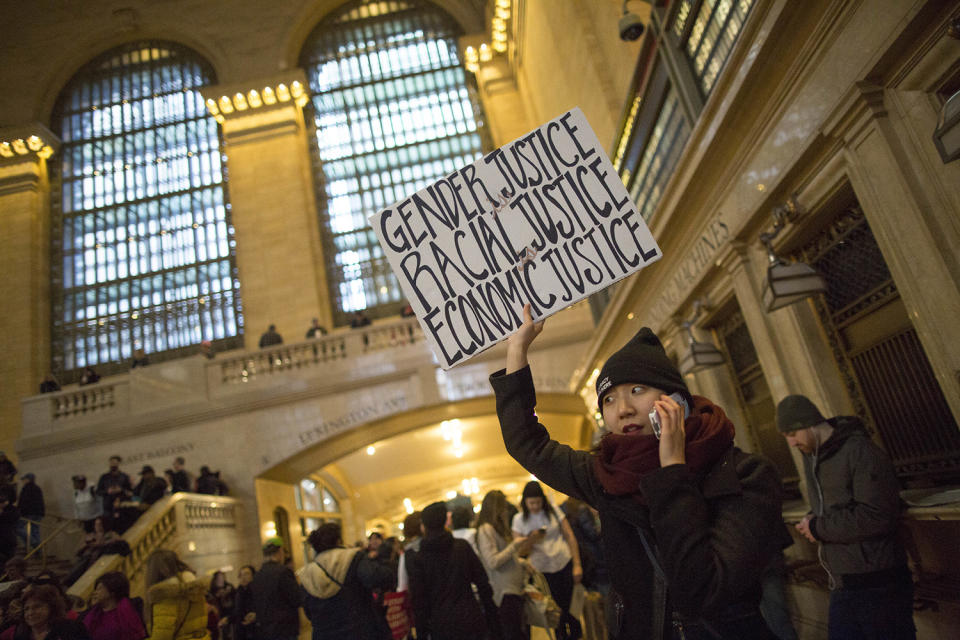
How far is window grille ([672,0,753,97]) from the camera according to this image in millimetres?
5465

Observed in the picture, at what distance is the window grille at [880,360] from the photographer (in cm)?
395

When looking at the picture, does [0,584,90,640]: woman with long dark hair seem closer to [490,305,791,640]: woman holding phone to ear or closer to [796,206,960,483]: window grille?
[490,305,791,640]: woman holding phone to ear

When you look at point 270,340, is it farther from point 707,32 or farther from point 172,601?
point 707,32

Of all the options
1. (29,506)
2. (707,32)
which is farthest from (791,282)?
(29,506)

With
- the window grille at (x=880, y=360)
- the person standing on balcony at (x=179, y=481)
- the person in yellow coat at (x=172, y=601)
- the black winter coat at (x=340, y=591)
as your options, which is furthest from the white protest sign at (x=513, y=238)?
the person standing on balcony at (x=179, y=481)

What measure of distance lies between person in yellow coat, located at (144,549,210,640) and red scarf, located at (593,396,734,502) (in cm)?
381

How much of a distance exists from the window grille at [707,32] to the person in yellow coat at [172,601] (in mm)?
5243

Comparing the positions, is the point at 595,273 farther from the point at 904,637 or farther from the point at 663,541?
the point at 904,637

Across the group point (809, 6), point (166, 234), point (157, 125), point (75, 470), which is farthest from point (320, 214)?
point (809, 6)

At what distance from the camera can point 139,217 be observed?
843 inches

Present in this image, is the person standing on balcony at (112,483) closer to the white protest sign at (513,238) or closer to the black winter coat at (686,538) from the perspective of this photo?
the white protest sign at (513,238)

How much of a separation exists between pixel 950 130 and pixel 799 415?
1.57m

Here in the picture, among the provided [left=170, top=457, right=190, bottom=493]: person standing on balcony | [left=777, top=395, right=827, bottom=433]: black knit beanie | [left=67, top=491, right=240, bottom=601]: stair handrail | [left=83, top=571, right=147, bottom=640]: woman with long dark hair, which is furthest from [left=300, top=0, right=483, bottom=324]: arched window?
[left=777, top=395, right=827, bottom=433]: black knit beanie

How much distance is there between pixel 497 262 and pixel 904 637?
252 centimetres
